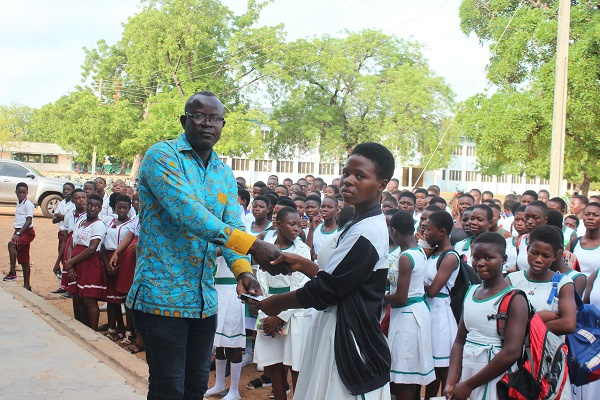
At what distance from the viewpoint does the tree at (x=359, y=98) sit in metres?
33.9

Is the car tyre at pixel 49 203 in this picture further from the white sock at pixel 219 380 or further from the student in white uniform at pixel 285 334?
the student in white uniform at pixel 285 334

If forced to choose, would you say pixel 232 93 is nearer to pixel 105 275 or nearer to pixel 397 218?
pixel 105 275

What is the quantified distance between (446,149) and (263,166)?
27.5m

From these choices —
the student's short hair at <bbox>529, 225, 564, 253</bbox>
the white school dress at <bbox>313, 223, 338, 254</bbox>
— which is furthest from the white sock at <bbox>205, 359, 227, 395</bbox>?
the student's short hair at <bbox>529, 225, 564, 253</bbox>

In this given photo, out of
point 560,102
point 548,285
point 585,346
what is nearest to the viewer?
point 548,285

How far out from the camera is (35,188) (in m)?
21.4

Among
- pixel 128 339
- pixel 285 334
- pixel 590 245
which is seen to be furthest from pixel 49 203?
pixel 590 245

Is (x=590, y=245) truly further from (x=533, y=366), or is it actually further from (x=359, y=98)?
(x=359, y=98)

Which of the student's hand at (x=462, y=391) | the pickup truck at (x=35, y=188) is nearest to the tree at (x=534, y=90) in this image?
the student's hand at (x=462, y=391)

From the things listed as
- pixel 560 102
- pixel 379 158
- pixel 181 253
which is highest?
pixel 560 102

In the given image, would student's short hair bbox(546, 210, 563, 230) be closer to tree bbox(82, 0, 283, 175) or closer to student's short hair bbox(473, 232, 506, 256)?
student's short hair bbox(473, 232, 506, 256)

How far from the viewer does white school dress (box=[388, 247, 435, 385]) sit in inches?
197

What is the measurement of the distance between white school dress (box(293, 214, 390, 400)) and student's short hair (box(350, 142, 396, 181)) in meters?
0.25

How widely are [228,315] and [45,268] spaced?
888cm
